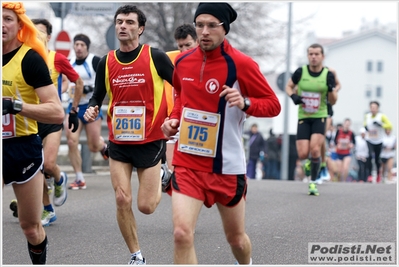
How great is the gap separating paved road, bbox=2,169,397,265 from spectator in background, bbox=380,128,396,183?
848 cm

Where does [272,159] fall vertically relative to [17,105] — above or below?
below

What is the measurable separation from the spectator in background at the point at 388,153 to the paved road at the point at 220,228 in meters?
8.48

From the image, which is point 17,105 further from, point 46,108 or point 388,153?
point 388,153

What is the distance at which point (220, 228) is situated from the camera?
9852 millimetres

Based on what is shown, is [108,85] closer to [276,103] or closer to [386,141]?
[276,103]

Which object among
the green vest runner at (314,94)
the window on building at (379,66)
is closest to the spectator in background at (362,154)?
the green vest runner at (314,94)

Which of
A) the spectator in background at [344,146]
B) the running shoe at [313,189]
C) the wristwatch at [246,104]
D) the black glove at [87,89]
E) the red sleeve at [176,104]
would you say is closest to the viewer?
the wristwatch at [246,104]

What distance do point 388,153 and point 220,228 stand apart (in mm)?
13668

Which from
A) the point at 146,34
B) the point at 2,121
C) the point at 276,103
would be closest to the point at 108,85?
the point at 2,121

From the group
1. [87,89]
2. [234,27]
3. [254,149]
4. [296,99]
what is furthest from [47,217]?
[234,27]

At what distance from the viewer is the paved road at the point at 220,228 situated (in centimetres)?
810

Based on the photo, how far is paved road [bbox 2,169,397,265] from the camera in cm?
810

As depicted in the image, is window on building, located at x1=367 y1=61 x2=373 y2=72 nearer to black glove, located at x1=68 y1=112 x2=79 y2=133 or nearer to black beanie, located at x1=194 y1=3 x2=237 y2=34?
black glove, located at x1=68 y1=112 x2=79 y2=133

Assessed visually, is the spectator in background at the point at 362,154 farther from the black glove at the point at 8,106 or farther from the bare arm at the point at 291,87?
the black glove at the point at 8,106
